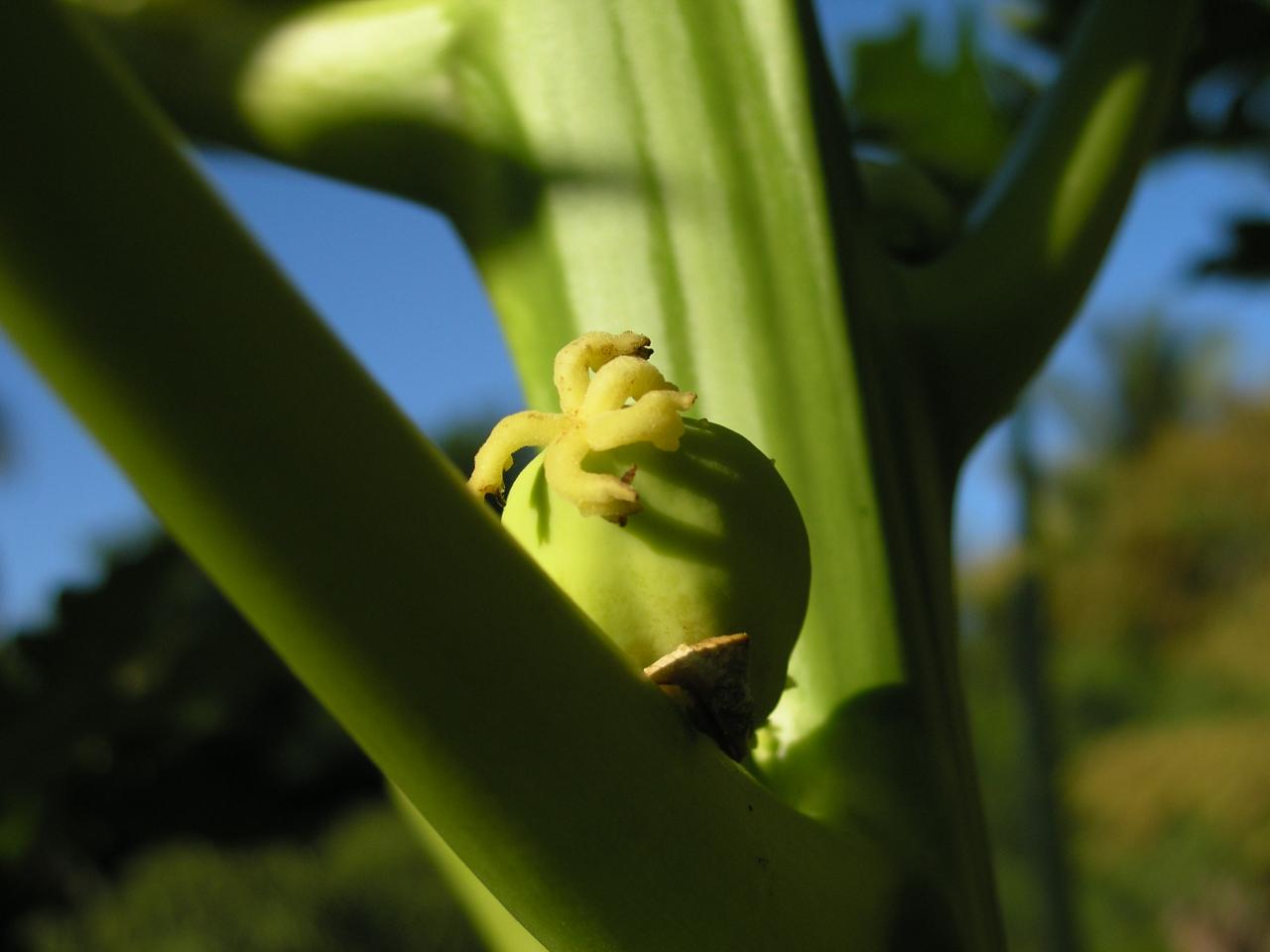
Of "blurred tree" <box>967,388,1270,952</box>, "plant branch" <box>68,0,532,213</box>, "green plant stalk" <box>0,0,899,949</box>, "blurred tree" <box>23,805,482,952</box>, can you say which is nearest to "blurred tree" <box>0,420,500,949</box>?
"blurred tree" <box>23,805,482,952</box>

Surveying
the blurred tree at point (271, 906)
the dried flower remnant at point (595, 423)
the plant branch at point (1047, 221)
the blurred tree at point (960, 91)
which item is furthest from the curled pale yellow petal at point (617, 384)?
the blurred tree at point (271, 906)

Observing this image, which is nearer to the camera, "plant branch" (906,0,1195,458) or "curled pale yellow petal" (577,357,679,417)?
"curled pale yellow petal" (577,357,679,417)

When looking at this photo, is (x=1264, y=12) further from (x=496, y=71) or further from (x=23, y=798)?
(x=23, y=798)

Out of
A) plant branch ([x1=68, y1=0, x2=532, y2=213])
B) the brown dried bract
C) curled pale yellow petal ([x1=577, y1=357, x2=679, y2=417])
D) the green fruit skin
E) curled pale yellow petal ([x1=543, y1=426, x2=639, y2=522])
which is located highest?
plant branch ([x1=68, y1=0, x2=532, y2=213])

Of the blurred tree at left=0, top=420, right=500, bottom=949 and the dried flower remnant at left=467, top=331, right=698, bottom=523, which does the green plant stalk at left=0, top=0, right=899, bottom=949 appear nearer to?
the dried flower remnant at left=467, top=331, right=698, bottom=523

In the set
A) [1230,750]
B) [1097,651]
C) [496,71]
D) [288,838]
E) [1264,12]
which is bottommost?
[1097,651]

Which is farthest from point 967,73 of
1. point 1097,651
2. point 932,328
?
point 1097,651

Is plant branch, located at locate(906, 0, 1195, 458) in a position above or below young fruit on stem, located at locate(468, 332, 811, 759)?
below
